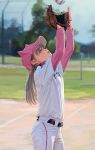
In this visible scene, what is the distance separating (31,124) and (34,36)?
13.3m

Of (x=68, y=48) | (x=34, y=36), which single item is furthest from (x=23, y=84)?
(x=68, y=48)

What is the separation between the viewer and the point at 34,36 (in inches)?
854

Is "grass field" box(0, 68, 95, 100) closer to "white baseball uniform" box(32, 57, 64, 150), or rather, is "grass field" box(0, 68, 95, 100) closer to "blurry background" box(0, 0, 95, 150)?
"blurry background" box(0, 0, 95, 150)

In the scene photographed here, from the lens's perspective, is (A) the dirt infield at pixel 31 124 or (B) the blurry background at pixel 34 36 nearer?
(A) the dirt infield at pixel 31 124

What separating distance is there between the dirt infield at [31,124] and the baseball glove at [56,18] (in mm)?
3150

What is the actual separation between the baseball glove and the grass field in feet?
31.2

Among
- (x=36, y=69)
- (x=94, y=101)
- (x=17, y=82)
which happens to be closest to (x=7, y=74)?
(x=17, y=82)

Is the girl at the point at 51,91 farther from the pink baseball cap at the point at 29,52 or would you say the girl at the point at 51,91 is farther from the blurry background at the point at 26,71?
the blurry background at the point at 26,71

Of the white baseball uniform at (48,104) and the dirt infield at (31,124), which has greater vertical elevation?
the white baseball uniform at (48,104)

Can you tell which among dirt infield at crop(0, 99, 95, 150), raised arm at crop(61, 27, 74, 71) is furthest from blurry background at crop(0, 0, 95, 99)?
raised arm at crop(61, 27, 74, 71)

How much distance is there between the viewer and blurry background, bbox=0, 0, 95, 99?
742 inches

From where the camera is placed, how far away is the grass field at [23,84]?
14.1m

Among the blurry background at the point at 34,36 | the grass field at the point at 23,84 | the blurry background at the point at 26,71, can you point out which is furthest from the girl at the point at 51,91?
the blurry background at the point at 34,36

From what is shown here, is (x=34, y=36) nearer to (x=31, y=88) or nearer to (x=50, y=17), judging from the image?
(x=31, y=88)
